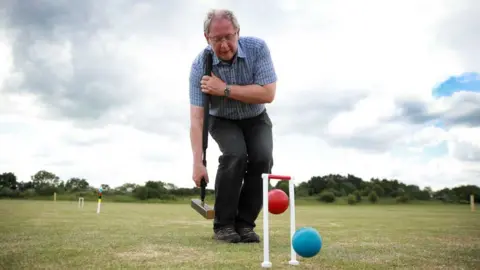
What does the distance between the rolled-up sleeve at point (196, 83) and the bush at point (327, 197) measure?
34.0 metres

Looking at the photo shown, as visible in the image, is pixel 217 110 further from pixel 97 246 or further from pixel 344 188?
pixel 344 188

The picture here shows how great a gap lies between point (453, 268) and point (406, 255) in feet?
1.76

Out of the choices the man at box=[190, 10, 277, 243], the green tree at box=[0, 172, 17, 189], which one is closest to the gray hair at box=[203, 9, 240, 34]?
the man at box=[190, 10, 277, 243]

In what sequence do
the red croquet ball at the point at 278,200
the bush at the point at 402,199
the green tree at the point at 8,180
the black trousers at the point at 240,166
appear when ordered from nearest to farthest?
1. the red croquet ball at the point at 278,200
2. the black trousers at the point at 240,166
3. the bush at the point at 402,199
4. the green tree at the point at 8,180

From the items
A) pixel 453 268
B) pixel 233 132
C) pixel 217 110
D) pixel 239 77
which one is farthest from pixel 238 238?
pixel 453 268

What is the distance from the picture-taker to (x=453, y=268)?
2.55m

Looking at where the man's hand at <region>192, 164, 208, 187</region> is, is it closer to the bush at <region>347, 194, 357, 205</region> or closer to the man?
the man

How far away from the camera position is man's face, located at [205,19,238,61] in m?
3.39

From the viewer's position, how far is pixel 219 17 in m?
3.41

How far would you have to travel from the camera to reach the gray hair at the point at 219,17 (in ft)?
11.2

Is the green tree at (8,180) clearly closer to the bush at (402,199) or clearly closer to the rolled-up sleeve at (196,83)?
the bush at (402,199)

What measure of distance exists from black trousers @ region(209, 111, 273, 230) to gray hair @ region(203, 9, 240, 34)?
93cm

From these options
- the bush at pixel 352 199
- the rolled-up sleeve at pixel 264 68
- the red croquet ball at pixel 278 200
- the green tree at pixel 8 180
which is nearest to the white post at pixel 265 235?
the red croquet ball at pixel 278 200

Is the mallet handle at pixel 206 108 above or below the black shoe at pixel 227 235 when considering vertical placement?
above
